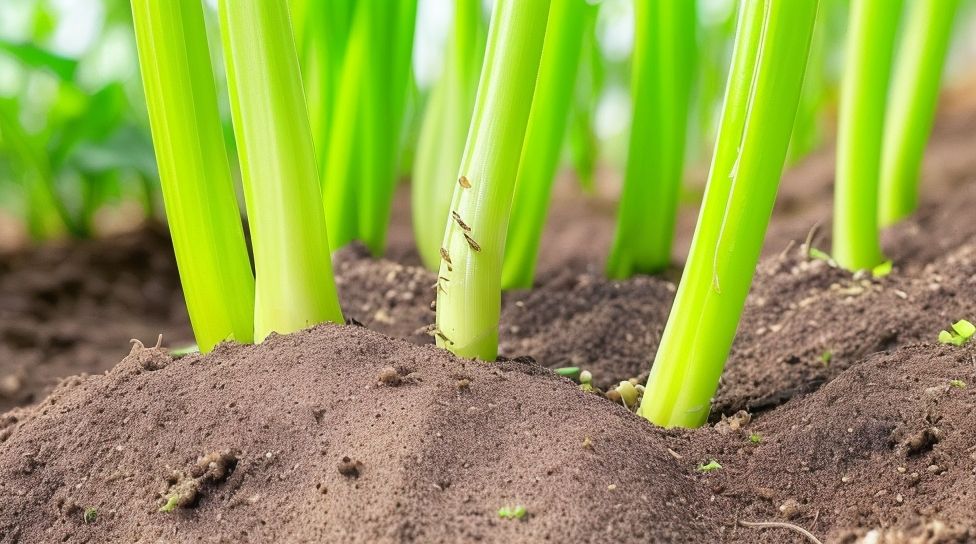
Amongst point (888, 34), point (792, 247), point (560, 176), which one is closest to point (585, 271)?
point (792, 247)

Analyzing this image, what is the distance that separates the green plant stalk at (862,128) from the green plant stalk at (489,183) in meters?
0.55

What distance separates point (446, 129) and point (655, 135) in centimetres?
34

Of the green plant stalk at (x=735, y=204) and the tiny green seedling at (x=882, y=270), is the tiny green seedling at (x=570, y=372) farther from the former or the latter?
the tiny green seedling at (x=882, y=270)

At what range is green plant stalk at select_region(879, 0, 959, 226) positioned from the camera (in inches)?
51.6

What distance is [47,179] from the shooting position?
1.92 m

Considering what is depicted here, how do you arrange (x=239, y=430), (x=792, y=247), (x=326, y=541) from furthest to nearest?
1. (x=792, y=247)
2. (x=239, y=430)
3. (x=326, y=541)

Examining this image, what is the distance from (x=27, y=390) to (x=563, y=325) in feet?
2.47

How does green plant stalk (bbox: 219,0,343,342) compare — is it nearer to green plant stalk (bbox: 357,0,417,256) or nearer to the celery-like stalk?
the celery-like stalk

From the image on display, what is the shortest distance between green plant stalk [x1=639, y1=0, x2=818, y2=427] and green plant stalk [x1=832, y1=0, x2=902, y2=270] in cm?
46

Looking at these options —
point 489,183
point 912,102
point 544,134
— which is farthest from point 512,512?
point 912,102

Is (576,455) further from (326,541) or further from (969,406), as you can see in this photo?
(969,406)

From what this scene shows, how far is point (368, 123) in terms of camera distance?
1.39 metres

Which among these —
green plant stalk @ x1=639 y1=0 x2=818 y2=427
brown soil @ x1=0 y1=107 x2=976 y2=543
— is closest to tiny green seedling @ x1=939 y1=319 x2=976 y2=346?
brown soil @ x1=0 y1=107 x2=976 y2=543

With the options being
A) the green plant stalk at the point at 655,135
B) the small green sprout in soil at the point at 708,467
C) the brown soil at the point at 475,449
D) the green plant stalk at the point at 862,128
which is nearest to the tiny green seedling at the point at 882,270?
the green plant stalk at the point at 862,128
